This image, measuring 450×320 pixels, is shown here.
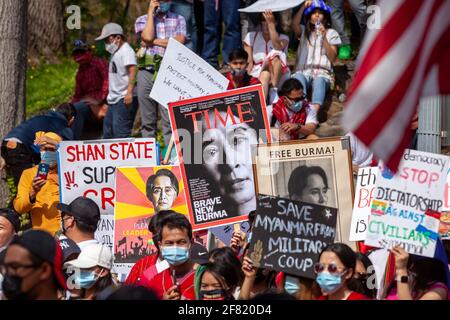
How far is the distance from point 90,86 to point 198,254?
602 cm

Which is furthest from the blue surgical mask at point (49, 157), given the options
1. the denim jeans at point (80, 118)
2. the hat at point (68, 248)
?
the denim jeans at point (80, 118)

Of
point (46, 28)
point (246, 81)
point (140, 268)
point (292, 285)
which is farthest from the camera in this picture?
point (46, 28)

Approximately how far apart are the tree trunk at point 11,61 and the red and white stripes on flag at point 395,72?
811 centimetres

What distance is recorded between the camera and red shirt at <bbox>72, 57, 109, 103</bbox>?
46.5 ft

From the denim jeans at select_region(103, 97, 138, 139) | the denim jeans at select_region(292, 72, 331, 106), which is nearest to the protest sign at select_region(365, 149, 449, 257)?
the denim jeans at select_region(292, 72, 331, 106)

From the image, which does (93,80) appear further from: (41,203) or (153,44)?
(41,203)

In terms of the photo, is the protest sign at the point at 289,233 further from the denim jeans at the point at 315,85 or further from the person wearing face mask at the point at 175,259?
the denim jeans at the point at 315,85

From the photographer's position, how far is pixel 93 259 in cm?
844

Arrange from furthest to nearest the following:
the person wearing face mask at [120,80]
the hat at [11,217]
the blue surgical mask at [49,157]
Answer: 1. the person wearing face mask at [120,80]
2. the blue surgical mask at [49,157]
3. the hat at [11,217]

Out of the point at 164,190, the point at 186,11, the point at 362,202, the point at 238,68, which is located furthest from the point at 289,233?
the point at 186,11

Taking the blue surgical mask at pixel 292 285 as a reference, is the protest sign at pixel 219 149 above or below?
above

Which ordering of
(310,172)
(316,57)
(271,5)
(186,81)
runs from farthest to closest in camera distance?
(271,5), (316,57), (186,81), (310,172)

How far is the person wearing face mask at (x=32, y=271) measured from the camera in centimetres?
671

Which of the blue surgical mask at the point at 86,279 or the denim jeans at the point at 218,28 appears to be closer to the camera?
the blue surgical mask at the point at 86,279
